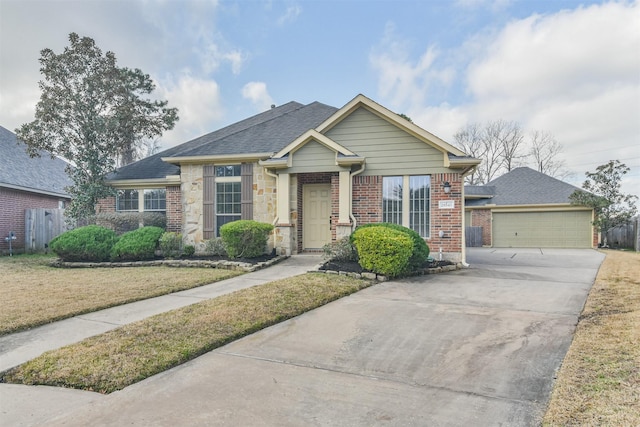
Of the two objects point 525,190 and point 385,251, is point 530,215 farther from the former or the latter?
point 385,251

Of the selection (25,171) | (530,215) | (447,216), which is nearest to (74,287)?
(447,216)

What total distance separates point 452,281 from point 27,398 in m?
7.03

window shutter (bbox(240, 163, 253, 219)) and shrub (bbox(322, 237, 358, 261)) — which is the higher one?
window shutter (bbox(240, 163, 253, 219))

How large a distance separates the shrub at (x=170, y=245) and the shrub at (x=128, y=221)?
6.30 feet

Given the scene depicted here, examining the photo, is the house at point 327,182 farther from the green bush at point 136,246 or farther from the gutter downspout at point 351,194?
the green bush at point 136,246

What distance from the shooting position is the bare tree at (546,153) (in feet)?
113

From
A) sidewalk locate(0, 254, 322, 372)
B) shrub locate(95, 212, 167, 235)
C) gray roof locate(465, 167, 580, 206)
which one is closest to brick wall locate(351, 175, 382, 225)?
sidewalk locate(0, 254, 322, 372)

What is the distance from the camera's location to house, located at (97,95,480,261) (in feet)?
32.1

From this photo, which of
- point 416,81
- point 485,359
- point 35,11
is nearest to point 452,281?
point 485,359

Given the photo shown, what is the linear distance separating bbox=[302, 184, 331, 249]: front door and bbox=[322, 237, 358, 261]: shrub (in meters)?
2.26

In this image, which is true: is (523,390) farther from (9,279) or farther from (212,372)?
(9,279)

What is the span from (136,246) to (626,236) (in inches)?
863

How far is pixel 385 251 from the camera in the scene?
7516 millimetres

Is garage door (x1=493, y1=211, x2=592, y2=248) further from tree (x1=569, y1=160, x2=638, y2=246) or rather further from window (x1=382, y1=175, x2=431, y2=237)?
window (x1=382, y1=175, x2=431, y2=237)
